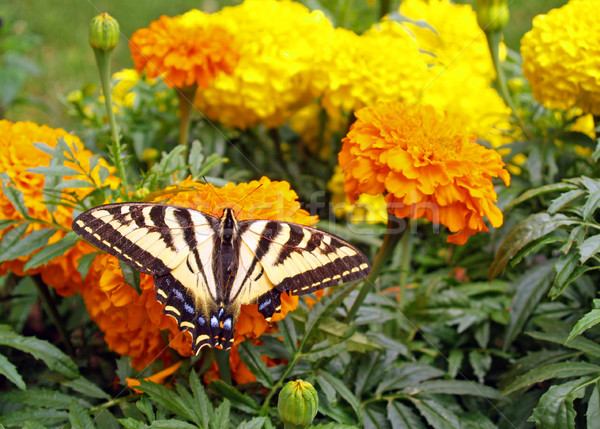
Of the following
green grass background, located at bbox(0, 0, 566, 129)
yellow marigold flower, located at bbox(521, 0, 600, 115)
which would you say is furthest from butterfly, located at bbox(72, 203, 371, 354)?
green grass background, located at bbox(0, 0, 566, 129)

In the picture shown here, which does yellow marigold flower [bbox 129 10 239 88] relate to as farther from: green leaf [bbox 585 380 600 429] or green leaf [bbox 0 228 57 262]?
green leaf [bbox 585 380 600 429]

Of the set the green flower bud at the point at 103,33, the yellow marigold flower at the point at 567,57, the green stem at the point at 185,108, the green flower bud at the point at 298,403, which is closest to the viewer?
the green flower bud at the point at 298,403

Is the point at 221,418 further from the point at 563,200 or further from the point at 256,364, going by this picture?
the point at 563,200

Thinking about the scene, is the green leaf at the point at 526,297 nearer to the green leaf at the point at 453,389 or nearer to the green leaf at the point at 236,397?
the green leaf at the point at 453,389

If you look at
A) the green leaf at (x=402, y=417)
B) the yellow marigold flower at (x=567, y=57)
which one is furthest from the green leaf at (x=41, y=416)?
the yellow marigold flower at (x=567, y=57)

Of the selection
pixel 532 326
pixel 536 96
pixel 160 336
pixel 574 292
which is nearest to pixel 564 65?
pixel 536 96

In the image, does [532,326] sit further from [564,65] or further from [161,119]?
[161,119]
